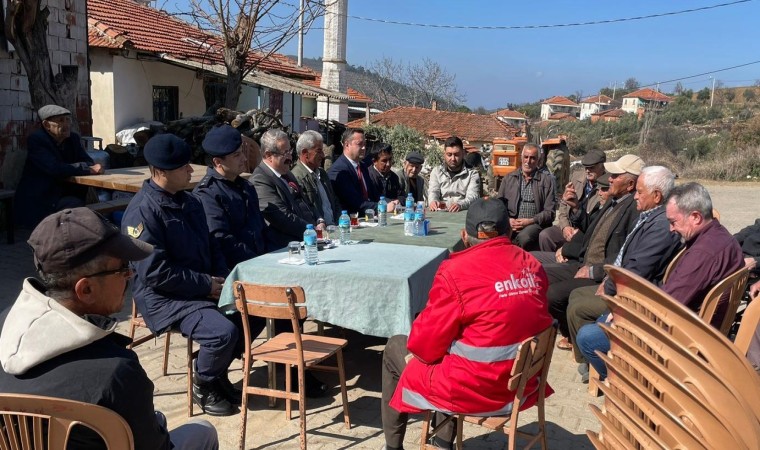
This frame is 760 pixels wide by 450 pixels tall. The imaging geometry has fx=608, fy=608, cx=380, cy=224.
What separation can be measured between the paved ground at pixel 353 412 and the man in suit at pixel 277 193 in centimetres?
113

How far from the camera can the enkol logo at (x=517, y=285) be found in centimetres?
280

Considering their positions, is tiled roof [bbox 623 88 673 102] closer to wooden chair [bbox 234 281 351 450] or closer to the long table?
the long table

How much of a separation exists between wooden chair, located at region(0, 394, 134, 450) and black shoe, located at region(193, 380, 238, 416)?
2241 mm

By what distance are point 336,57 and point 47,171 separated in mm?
24659

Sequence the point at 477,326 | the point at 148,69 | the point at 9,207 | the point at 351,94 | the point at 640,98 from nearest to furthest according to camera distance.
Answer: the point at 477,326 < the point at 9,207 < the point at 148,69 < the point at 351,94 < the point at 640,98

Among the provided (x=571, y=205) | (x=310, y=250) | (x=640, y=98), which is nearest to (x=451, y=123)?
(x=571, y=205)

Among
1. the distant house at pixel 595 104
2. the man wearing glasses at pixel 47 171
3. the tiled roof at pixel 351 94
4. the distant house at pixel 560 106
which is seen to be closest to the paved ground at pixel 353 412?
the man wearing glasses at pixel 47 171

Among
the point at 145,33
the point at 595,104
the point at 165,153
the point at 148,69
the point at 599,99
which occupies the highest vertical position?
the point at 599,99

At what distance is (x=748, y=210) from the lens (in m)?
14.9

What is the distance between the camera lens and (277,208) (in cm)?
512

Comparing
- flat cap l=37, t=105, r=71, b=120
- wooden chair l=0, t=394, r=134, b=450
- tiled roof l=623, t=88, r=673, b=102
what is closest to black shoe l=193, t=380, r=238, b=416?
wooden chair l=0, t=394, r=134, b=450

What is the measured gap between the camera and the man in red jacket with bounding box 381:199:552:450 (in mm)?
2793

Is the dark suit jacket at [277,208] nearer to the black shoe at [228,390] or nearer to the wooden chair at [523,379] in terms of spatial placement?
the black shoe at [228,390]

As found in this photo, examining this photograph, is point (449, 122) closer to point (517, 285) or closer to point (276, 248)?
point (276, 248)
